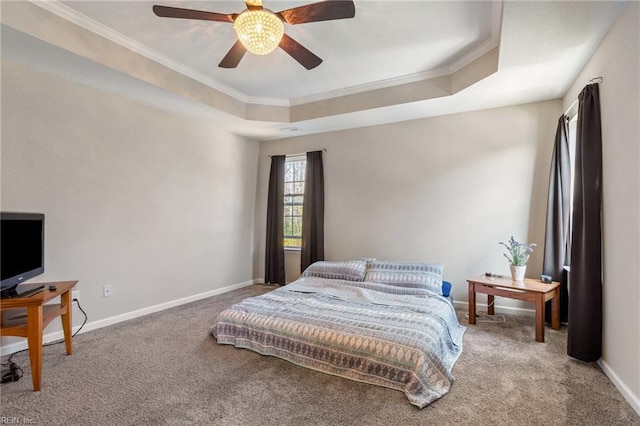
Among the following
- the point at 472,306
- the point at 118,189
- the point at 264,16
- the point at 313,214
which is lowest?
the point at 472,306

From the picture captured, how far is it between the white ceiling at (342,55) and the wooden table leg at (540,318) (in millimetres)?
2086

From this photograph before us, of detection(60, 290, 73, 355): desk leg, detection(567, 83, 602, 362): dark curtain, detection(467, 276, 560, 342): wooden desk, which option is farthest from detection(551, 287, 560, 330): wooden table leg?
detection(60, 290, 73, 355): desk leg

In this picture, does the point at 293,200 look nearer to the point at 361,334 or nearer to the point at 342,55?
the point at 342,55

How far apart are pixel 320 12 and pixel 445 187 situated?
112 inches

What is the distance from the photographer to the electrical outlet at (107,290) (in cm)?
333

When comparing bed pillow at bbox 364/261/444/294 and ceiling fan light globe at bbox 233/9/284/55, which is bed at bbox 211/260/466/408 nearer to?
bed pillow at bbox 364/261/444/294

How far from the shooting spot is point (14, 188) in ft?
8.84

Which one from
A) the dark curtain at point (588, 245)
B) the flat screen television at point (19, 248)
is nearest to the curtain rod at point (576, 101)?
the dark curtain at point (588, 245)

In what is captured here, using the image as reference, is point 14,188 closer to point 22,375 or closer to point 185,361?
point 22,375

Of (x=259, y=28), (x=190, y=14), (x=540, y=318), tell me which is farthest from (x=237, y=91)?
Answer: (x=540, y=318)

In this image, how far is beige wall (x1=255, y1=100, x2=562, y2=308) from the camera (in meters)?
3.66

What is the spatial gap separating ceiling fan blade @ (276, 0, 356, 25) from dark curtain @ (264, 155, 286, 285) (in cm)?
325

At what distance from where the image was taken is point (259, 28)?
1.96 m

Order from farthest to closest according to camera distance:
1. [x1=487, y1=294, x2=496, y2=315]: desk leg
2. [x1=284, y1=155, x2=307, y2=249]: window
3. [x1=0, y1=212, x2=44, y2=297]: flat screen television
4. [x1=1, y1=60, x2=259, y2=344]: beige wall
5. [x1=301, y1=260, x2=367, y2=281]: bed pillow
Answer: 1. [x1=284, y1=155, x2=307, y2=249]: window
2. [x1=301, y1=260, x2=367, y2=281]: bed pillow
3. [x1=487, y1=294, x2=496, y2=315]: desk leg
4. [x1=1, y1=60, x2=259, y2=344]: beige wall
5. [x1=0, y1=212, x2=44, y2=297]: flat screen television
